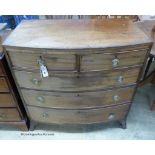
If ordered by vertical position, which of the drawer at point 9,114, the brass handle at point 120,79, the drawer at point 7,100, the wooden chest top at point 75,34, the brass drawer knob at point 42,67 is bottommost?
the drawer at point 9,114

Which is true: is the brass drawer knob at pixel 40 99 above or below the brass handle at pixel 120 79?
below

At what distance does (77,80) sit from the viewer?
4.15 feet

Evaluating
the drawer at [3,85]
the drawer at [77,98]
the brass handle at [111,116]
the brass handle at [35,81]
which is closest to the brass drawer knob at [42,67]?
the brass handle at [35,81]

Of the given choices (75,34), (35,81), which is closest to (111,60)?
(75,34)

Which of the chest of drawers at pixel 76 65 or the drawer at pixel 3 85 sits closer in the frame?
the chest of drawers at pixel 76 65

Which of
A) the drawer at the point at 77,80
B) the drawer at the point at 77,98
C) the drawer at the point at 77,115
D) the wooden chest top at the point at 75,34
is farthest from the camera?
the drawer at the point at 77,115

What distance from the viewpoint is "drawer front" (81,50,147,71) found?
115 cm

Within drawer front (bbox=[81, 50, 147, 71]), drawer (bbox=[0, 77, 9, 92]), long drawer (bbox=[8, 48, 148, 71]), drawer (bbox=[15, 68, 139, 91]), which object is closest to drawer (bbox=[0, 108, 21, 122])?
drawer (bbox=[0, 77, 9, 92])

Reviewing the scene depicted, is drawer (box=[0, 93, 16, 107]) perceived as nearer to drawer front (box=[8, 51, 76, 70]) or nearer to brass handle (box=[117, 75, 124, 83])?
drawer front (box=[8, 51, 76, 70])

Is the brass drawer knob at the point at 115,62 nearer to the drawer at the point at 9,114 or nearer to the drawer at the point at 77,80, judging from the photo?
the drawer at the point at 77,80

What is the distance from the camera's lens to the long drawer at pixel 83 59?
113 centimetres

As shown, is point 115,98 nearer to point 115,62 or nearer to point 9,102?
point 115,62
